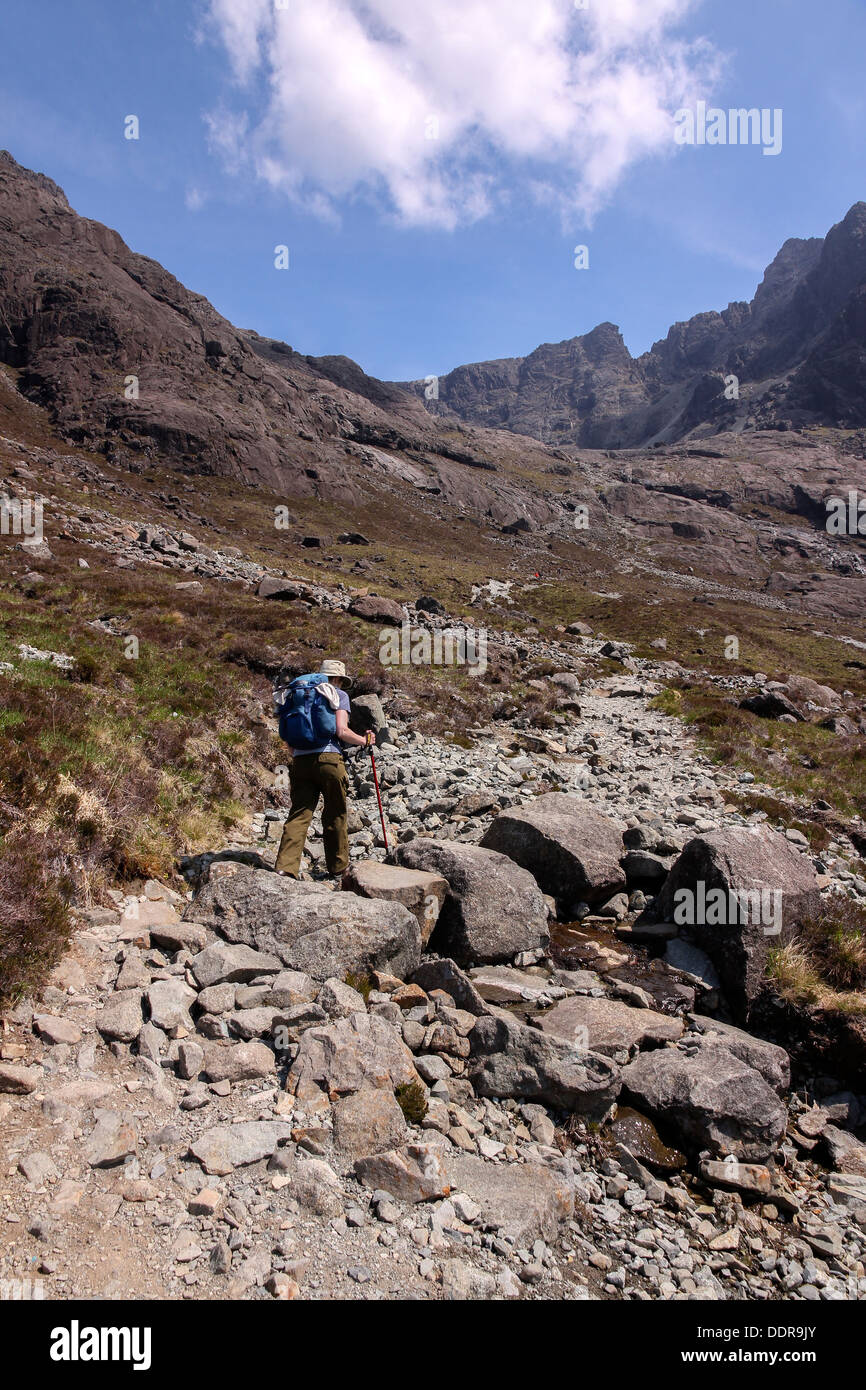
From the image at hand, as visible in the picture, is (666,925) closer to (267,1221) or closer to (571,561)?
(267,1221)

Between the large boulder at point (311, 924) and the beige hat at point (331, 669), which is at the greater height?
the beige hat at point (331, 669)

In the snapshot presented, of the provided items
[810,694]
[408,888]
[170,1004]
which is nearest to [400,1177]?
[170,1004]

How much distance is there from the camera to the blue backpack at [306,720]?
8977mm

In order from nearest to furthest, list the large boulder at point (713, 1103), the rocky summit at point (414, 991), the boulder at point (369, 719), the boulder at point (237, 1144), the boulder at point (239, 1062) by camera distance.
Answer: the rocky summit at point (414, 991) < the boulder at point (237, 1144) < the boulder at point (239, 1062) < the large boulder at point (713, 1103) < the boulder at point (369, 719)

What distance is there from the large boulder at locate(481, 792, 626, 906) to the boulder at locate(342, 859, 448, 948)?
218 cm

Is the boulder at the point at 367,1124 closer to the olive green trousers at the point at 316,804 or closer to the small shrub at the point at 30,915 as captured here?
the small shrub at the point at 30,915

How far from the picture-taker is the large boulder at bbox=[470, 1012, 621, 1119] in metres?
5.86

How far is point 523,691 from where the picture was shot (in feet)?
78.5

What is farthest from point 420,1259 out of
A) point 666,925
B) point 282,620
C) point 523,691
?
point 282,620

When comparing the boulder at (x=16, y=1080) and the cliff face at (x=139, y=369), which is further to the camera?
the cliff face at (x=139, y=369)

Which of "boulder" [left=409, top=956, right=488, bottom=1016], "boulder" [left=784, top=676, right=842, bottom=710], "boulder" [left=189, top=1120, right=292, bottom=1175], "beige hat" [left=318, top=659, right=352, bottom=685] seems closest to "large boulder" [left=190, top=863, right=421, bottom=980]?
"boulder" [left=409, top=956, right=488, bottom=1016]

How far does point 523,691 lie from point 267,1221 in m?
20.7

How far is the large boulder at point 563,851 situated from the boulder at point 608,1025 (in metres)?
2.50

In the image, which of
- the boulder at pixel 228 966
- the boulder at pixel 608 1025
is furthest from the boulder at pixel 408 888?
the boulder at pixel 608 1025
